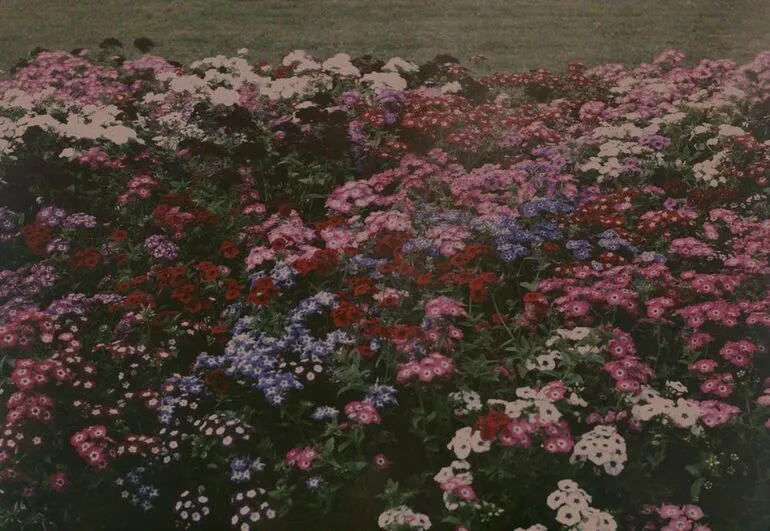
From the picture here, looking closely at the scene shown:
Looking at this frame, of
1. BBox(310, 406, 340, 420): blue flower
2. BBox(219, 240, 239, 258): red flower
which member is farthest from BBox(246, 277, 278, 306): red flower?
BBox(310, 406, 340, 420): blue flower

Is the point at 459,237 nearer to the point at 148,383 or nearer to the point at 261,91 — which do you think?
the point at 148,383

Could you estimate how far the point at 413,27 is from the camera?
14.0m

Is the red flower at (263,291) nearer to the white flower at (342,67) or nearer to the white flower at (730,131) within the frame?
the white flower at (342,67)

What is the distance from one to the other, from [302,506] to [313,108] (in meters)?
3.91

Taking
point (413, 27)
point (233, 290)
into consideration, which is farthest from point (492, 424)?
point (413, 27)

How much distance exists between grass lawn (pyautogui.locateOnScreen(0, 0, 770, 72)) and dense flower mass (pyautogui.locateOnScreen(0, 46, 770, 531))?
573 cm

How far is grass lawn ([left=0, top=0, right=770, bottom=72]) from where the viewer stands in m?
12.8

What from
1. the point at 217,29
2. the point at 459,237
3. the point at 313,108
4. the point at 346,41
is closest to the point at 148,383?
the point at 459,237

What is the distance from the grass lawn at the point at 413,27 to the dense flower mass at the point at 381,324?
18.8ft

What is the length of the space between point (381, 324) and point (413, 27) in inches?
412

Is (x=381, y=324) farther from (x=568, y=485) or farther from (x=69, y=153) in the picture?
(x=69, y=153)

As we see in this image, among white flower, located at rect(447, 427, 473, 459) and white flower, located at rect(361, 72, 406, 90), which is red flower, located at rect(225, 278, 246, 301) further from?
white flower, located at rect(361, 72, 406, 90)

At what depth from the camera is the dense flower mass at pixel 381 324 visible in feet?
13.4

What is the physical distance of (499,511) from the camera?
3758 millimetres
